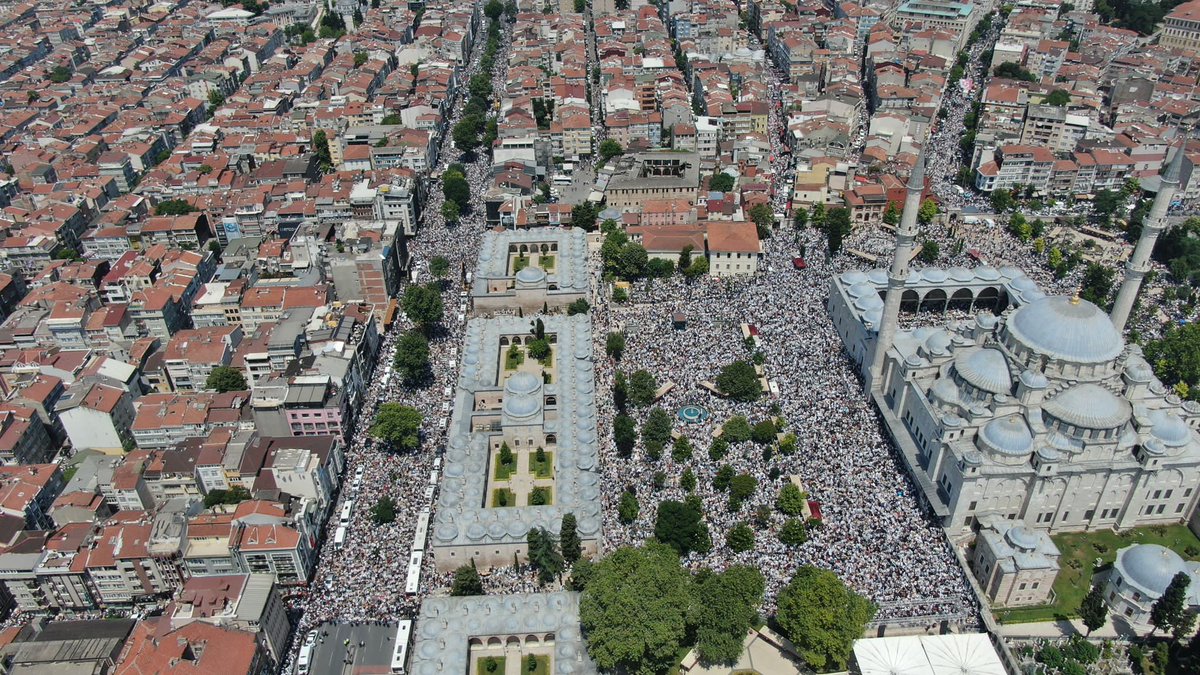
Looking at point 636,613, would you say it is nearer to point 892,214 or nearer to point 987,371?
point 987,371

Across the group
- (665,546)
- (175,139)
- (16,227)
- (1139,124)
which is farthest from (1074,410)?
(175,139)

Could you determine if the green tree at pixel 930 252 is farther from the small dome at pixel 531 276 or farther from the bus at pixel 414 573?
the bus at pixel 414 573

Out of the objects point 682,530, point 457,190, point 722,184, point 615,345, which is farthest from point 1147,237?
point 457,190

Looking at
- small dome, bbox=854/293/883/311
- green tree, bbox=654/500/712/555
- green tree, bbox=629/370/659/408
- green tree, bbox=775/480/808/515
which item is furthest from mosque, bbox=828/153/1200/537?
green tree, bbox=629/370/659/408

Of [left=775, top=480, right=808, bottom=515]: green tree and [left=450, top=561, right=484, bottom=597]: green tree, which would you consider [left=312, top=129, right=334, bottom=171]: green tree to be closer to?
[left=450, top=561, right=484, bottom=597]: green tree

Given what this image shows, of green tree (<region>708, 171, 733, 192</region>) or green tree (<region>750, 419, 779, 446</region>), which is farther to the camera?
green tree (<region>708, 171, 733, 192</region>)
